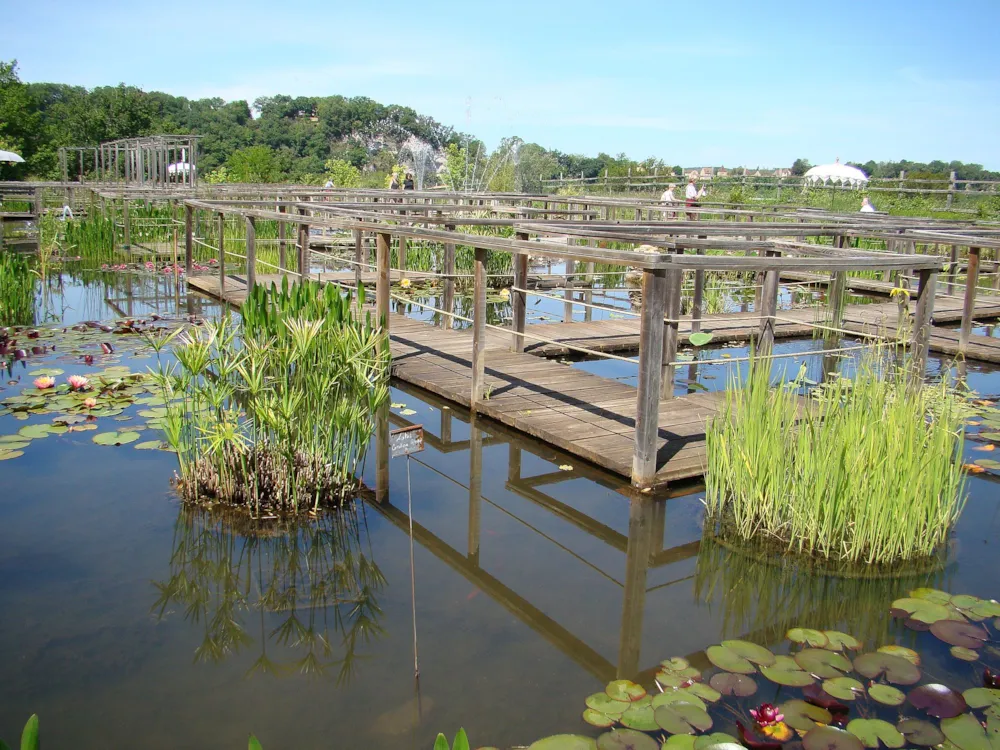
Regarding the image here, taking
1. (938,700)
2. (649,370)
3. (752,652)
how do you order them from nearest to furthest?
1. (938,700)
2. (752,652)
3. (649,370)

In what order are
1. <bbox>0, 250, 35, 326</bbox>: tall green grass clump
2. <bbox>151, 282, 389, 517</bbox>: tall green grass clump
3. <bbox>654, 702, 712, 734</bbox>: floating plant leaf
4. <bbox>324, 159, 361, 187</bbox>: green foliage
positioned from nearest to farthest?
<bbox>654, 702, 712, 734</bbox>: floating plant leaf < <bbox>151, 282, 389, 517</bbox>: tall green grass clump < <bbox>0, 250, 35, 326</bbox>: tall green grass clump < <bbox>324, 159, 361, 187</bbox>: green foliage

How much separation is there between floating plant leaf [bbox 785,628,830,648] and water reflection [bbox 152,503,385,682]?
141 cm

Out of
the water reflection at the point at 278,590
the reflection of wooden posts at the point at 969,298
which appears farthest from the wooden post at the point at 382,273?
the reflection of wooden posts at the point at 969,298

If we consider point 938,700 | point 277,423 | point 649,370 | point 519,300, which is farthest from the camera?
point 519,300

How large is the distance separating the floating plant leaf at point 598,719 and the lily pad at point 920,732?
81 cm

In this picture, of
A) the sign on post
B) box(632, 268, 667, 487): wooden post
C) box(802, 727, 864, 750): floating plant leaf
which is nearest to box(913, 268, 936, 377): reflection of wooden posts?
box(632, 268, 667, 487): wooden post

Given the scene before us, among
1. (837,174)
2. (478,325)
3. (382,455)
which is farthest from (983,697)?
(837,174)

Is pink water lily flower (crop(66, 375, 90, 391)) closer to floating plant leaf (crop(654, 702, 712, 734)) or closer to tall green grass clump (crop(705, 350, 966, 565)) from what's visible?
tall green grass clump (crop(705, 350, 966, 565))

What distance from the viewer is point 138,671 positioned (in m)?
2.88

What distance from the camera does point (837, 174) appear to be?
70.3 feet

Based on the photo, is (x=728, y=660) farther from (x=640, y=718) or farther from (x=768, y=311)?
(x=768, y=311)

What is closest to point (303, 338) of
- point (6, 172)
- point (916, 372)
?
point (916, 372)

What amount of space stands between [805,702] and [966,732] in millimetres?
429

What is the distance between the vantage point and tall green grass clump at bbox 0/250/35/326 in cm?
796
